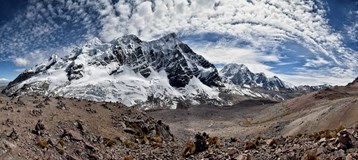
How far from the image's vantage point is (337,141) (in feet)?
55.7

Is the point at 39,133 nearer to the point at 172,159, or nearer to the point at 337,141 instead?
the point at 172,159

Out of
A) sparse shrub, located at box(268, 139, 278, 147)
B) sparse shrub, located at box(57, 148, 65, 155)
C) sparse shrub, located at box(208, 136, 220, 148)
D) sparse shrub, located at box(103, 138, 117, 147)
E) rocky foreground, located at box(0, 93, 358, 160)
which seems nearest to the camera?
rocky foreground, located at box(0, 93, 358, 160)

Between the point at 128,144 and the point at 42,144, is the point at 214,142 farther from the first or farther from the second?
the point at 42,144

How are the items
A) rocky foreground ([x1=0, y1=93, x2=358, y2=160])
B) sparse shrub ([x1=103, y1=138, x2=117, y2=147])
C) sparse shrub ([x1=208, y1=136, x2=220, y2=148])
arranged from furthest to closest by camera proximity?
1. sparse shrub ([x1=103, y1=138, x2=117, y2=147])
2. sparse shrub ([x1=208, y1=136, x2=220, y2=148])
3. rocky foreground ([x1=0, y1=93, x2=358, y2=160])

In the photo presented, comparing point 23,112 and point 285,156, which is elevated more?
point 23,112

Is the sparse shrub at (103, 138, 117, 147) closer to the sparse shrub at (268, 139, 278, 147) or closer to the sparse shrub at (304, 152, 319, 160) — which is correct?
the sparse shrub at (268, 139, 278, 147)

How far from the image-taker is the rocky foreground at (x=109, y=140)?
18391 mm

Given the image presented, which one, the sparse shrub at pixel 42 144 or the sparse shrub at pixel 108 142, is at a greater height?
the sparse shrub at pixel 42 144

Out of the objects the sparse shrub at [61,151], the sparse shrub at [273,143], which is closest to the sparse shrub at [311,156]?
the sparse shrub at [273,143]

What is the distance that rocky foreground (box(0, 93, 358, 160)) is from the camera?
724 inches

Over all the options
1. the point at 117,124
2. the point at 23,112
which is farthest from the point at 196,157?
the point at 117,124

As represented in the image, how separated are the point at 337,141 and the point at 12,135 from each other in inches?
664

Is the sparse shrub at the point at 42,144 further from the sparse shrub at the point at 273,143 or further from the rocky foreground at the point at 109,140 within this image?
the sparse shrub at the point at 273,143

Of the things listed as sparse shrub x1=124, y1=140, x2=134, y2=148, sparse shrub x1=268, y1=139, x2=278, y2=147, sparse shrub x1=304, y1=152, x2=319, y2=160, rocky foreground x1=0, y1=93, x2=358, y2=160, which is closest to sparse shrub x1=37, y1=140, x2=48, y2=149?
rocky foreground x1=0, y1=93, x2=358, y2=160
